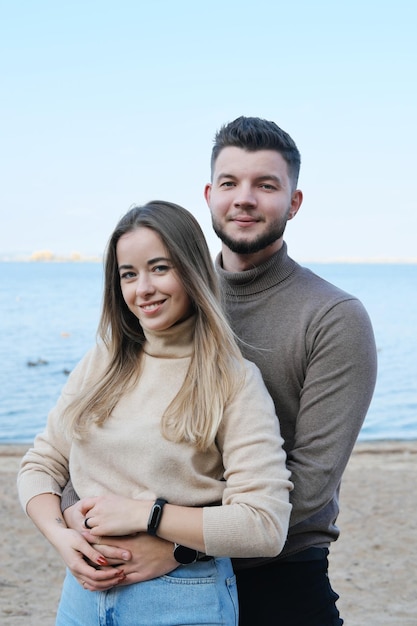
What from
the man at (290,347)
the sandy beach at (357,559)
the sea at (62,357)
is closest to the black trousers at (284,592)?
the man at (290,347)

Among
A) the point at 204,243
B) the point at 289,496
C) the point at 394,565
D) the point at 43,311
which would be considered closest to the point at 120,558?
the point at 289,496

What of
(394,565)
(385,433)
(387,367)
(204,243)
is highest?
(204,243)

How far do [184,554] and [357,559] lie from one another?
508 centimetres

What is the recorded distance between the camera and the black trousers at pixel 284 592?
8.47ft

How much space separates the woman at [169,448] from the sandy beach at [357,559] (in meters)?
3.57

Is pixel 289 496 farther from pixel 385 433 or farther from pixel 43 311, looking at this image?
pixel 43 311

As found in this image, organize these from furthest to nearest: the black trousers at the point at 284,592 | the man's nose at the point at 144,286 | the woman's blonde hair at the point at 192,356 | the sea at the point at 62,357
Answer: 1. the sea at the point at 62,357
2. the black trousers at the point at 284,592
3. the man's nose at the point at 144,286
4. the woman's blonde hair at the point at 192,356

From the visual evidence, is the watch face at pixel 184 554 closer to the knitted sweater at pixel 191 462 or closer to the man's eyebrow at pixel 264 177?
the knitted sweater at pixel 191 462

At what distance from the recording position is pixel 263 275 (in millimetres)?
2748

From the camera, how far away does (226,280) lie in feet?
9.22

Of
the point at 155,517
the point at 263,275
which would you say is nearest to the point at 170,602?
the point at 155,517

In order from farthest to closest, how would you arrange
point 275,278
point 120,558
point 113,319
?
point 275,278, point 113,319, point 120,558

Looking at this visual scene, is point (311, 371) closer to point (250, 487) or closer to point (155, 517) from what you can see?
point (250, 487)

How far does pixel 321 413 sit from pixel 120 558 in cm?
73
